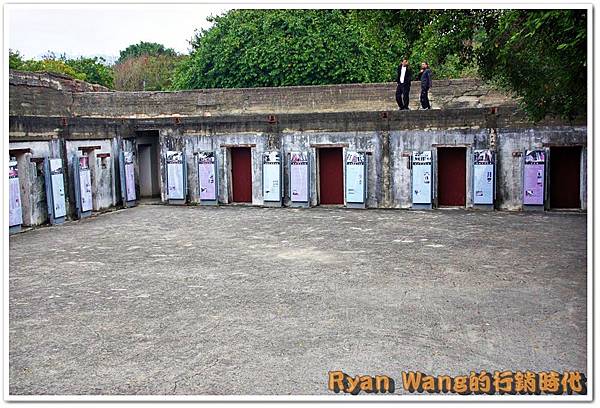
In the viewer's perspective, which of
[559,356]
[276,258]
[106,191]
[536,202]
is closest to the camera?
[559,356]

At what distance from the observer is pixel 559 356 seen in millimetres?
6090

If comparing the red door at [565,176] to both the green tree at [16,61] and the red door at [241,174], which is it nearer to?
the red door at [241,174]

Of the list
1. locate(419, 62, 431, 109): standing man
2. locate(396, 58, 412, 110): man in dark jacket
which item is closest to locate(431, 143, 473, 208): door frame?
locate(419, 62, 431, 109): standing man

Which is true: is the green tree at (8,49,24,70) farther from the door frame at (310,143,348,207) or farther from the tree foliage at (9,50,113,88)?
the door frame at (310,143,348,207)

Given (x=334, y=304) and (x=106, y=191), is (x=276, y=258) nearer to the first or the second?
(x=334, y=304)

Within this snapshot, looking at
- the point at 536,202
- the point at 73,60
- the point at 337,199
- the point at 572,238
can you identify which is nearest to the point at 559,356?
the point at 572,238

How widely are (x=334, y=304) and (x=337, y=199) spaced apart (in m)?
10.2

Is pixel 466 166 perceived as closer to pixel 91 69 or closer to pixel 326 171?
pixel 326 171

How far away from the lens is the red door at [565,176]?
52.6ft

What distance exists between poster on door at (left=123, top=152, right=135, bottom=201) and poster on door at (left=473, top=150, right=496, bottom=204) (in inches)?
386

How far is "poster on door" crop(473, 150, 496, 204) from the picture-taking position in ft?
53.7

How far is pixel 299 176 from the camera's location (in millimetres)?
18031

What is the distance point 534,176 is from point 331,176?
18.1 feet

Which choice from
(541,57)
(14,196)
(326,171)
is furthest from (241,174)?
(541,57)
